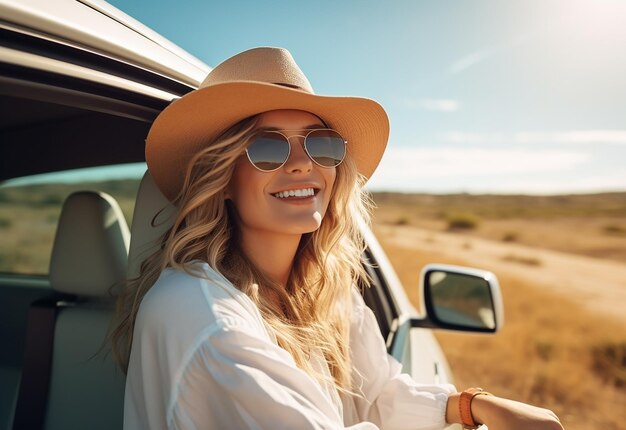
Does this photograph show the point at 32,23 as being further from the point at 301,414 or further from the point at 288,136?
the point at 301,414

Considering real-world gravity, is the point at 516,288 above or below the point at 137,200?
below

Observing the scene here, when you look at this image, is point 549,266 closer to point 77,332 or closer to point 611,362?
point 611,362

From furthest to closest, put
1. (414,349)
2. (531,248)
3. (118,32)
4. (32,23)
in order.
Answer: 1. (531,248)
2. (414,349)
3. (118,32)
4. (32,23)

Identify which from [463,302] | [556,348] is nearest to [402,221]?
[556,348]

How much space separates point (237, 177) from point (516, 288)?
16.4m

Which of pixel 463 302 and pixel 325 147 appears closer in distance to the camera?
pixel 325 147

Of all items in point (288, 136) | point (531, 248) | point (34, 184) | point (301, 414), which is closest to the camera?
point (301, 414)

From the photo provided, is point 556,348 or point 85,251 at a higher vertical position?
point 85,251

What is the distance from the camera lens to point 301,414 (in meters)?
1.21

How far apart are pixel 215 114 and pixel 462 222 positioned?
139 ft

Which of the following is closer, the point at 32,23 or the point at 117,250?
the point at 32,23

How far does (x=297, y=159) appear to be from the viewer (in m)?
1.74

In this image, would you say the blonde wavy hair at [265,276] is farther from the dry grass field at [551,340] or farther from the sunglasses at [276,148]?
the dry grass field at [551,340]

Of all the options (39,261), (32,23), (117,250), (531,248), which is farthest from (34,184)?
(531,248)
